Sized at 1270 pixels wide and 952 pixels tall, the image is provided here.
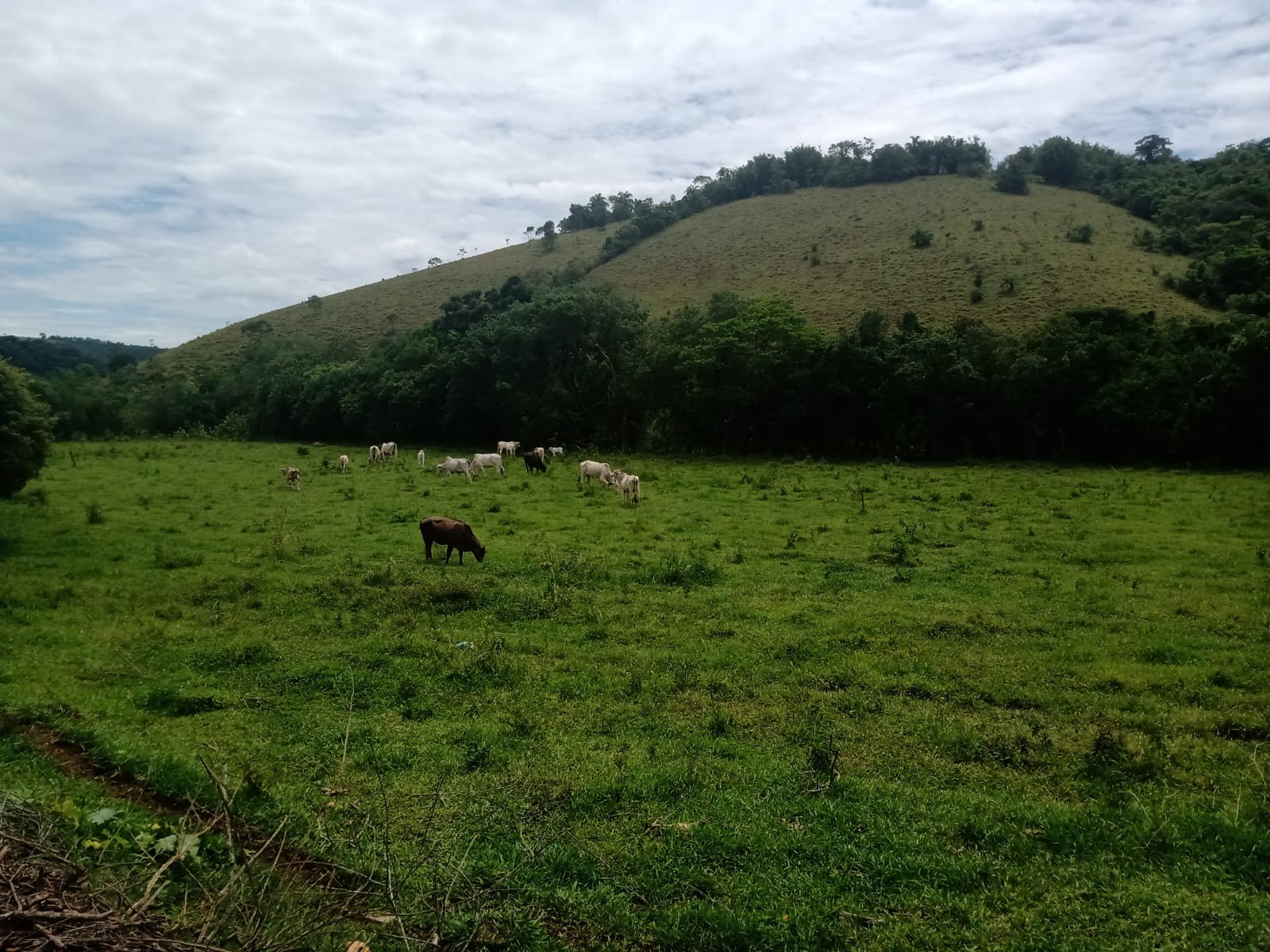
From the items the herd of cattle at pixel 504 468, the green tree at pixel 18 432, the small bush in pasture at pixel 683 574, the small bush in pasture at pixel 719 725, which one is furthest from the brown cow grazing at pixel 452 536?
the green tree at pixel 18 432

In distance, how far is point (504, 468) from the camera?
35.8 meters

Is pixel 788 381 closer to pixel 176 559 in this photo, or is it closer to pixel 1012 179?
pixel 176 559

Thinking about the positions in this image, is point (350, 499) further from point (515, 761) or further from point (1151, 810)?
point (1151, 810)

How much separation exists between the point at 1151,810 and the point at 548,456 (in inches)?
1373

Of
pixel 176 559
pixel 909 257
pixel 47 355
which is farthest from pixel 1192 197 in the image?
pixel 47 355

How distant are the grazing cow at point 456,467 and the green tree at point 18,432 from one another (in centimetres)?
1456

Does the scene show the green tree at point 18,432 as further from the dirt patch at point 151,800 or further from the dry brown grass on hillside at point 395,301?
the dry brown grass on hillside at point 395,301

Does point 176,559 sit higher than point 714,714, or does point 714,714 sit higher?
point 176,559

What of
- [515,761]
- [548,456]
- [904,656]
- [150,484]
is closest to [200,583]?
[515,761]

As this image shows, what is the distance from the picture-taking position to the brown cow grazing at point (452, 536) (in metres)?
16.1

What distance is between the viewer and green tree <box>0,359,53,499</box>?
16.6 meters

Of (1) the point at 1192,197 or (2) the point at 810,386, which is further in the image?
(1) the point at 1192,197

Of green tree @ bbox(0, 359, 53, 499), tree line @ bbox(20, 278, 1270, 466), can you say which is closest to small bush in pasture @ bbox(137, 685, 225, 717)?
green tree @ bbox(0, 359, 53, 499)

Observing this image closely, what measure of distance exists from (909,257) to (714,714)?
2635 inches
